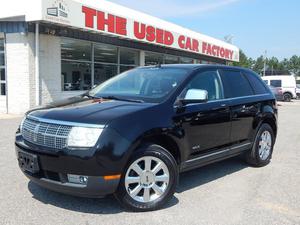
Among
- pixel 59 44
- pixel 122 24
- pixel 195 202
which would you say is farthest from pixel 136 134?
pixel 122 24

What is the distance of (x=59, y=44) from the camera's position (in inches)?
583

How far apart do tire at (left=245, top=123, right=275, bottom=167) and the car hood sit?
8.97 feet

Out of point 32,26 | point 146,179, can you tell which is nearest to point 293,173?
point 146,179

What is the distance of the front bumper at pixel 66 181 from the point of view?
13.0 feet

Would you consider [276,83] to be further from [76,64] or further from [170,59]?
[76,64]

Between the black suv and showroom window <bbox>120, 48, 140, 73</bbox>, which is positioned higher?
showroom window <bbox>120, 48, 140, 73</bbox>

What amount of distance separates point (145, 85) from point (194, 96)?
0.83 metres

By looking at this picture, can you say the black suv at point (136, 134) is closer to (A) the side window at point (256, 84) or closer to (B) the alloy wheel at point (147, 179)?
(B) the alloy wheel at point (147, 179)

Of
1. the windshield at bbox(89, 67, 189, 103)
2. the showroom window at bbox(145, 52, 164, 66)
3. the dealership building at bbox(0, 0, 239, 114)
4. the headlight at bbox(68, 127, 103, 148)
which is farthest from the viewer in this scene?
the showroom window at bbox(145, 52, 164, 66)

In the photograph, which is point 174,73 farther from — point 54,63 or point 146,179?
point 54,63

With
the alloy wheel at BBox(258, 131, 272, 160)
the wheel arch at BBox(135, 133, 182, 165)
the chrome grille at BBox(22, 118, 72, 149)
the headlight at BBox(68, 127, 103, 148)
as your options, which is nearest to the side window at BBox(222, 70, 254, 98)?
the alloy wheel at BBox(258, 131, 272, 160)

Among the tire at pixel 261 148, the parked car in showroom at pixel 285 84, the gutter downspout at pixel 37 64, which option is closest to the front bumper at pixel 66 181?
the tire at pixel 261 148

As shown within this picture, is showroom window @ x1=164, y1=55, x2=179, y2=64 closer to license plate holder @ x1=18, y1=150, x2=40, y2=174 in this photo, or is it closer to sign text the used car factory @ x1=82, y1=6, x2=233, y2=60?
sign text the used car factory @ x1=82, y1=6, x2=233, y2=60

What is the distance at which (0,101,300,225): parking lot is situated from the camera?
4117 millimetres
